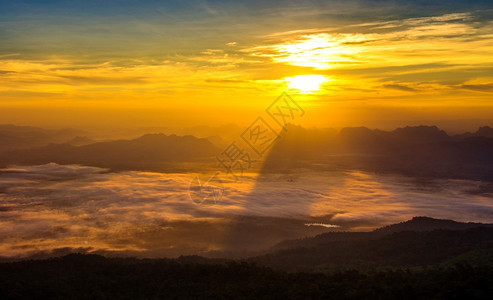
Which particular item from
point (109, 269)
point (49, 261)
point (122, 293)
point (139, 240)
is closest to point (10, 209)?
point (139, 240)

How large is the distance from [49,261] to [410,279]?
2113 centimetres

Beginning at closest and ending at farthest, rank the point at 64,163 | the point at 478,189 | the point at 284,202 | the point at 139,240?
the point at 139,240 → the point at 284,202 → the point at 478,189 → the point at 64,163

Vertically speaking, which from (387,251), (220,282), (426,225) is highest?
(220,282)

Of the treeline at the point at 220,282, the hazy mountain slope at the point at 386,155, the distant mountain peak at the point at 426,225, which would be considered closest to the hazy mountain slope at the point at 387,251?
the treeline at the point at 220,282

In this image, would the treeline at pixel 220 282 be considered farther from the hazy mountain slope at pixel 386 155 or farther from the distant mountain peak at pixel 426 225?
the hazy mountain slope at pixel 386 155

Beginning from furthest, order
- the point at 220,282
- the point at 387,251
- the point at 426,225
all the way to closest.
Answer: the point at 426,225
the point at 387,251
the point at 220,282

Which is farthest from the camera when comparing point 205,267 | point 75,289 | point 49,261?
point 49,261

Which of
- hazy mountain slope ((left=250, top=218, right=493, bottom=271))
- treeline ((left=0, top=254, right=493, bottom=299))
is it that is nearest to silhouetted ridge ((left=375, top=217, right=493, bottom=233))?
hazy mountain slope ((left=250, top=218, right=493, bottom=271))

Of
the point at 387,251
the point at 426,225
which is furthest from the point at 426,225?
the point at 387,251

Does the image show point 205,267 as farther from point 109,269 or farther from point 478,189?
point 478,189

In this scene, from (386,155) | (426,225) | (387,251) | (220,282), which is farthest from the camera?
(386,155)

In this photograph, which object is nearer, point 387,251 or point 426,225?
point 387,251

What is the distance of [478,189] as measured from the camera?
3450 inches

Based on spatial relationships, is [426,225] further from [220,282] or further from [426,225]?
[220,282]
